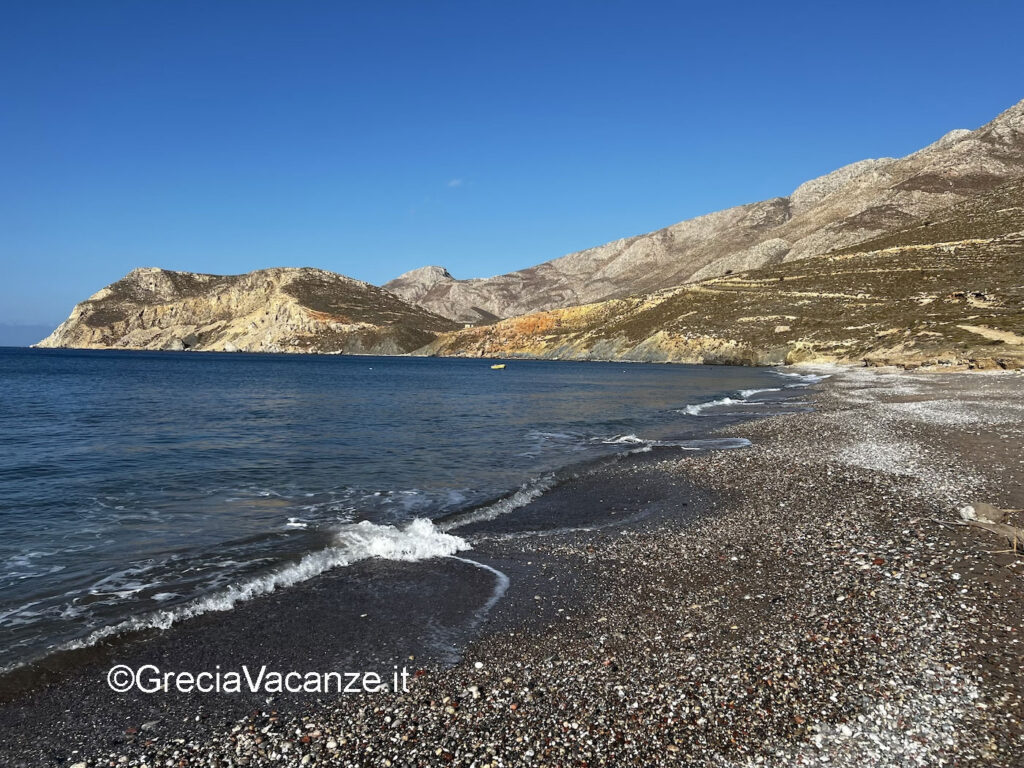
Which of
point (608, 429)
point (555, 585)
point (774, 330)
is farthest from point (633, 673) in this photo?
point (774, 330)

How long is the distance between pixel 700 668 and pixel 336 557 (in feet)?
30.5

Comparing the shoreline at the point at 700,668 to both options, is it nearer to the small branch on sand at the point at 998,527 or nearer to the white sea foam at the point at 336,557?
the small branch on sand at the point at 998,527

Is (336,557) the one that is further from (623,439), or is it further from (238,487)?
(623,439)

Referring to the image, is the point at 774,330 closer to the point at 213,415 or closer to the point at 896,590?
the point at 213,415

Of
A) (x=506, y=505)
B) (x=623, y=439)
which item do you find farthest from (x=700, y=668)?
(x=623, y=439)

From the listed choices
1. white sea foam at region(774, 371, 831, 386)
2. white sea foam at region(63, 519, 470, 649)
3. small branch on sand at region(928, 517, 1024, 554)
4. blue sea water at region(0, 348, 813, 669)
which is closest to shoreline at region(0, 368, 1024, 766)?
small branch on sand at region(928, 517, 1024, 554)

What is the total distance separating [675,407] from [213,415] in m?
38.8

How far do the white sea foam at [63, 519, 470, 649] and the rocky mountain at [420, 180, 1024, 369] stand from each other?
75.3 metres

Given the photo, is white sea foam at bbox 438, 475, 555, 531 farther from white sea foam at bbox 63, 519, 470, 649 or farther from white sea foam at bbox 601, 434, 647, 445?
white sea foam at bbox 601, 434, 647, 445

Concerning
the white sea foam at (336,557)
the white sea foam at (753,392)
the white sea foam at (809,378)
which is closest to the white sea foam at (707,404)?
the white sea foam at (753,392)

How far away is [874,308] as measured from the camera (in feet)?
350

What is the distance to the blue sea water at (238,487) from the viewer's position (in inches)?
488

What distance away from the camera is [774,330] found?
124 m

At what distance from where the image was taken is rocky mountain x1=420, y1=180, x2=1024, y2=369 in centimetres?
8025
